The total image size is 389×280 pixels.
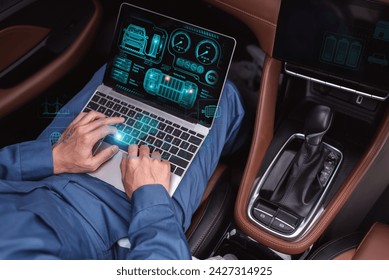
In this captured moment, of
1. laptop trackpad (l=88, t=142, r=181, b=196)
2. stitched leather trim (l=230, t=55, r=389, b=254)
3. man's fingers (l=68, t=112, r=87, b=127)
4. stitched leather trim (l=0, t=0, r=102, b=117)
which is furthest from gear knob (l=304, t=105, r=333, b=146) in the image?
stitched leather trim (l=0, t=0, r=102, b=117)

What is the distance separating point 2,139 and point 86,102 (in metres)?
0.31

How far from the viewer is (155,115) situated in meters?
1.04

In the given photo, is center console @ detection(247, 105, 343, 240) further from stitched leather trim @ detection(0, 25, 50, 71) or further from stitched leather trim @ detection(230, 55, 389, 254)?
stitched leather trim @ detection(0, 25, 50, 71)

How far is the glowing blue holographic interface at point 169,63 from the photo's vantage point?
97 cm

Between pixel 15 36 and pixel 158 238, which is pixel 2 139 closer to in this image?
pixel 15 36

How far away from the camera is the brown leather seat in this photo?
0.84m

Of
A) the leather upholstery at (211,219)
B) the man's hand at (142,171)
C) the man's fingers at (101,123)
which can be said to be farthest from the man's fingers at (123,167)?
the leather upholstery at (211,219)

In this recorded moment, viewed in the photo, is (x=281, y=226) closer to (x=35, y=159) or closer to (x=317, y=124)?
(x=317, y=124)

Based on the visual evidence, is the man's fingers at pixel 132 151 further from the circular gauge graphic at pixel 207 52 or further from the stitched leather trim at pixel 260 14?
the stitched leather trim at pixel 260 14

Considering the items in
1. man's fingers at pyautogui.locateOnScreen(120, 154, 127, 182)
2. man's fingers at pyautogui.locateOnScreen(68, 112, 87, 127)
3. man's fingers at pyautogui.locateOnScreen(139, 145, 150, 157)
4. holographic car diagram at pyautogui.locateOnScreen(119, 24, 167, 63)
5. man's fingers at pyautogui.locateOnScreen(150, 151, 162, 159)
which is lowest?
man's fingers at pyautogui.locateOnScreen(120, 154, 127, 182)

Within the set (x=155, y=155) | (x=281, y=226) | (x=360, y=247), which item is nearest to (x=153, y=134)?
(x=155, y=155)

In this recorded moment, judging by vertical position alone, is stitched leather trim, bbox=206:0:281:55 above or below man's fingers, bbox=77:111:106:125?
above

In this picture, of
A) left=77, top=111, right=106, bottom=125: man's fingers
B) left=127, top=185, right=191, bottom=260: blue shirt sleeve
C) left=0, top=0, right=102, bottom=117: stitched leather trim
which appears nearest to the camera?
left=127, top=185, right=191, bottom=260: blue shirt sleeve

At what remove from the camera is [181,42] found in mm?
996
